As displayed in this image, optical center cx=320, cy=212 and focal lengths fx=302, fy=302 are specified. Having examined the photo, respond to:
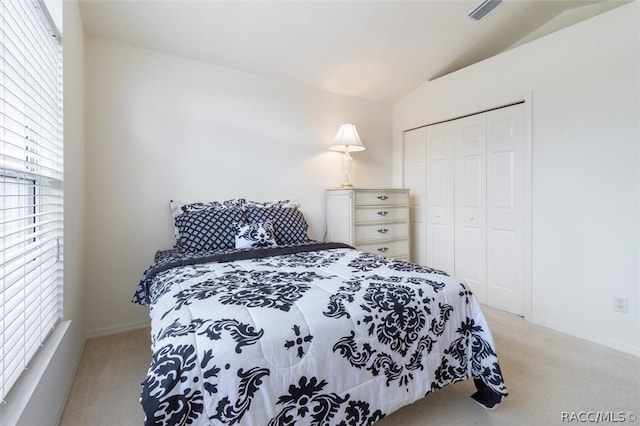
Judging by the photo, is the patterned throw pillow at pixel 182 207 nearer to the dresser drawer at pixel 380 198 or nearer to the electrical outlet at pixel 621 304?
the dresser drawer at pixel 380 198

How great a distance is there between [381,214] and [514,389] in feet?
6.13

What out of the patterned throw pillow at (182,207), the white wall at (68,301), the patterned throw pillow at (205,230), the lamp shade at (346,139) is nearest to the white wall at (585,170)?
the lamp shade at (346,139)

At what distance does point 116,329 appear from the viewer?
7.77 feet

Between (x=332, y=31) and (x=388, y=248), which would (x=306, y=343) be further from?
(x=332, y=31)

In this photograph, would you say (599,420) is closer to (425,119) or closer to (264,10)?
(425,119)

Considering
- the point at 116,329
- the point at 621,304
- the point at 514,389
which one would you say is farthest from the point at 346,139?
the point at 116,329

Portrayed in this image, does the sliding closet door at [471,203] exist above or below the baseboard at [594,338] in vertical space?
above

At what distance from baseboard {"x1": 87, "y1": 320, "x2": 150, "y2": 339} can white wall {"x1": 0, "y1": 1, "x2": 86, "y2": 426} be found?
139mm

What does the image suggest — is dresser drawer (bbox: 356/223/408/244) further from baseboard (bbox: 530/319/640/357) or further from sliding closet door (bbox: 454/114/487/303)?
baseboard (bbox: 530/319/640/357)

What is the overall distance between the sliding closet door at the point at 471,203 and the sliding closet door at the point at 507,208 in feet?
0.20

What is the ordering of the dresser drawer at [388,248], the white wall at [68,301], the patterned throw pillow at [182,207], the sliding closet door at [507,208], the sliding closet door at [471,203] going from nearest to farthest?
the white wall at [68,301] < the patterned throw pillow at [182,207] < the sliding closet door at [507,208] < the sliding closet door at [471,203] < the dresser drawer at [388,248]

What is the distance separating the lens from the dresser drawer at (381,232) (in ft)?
9.99
